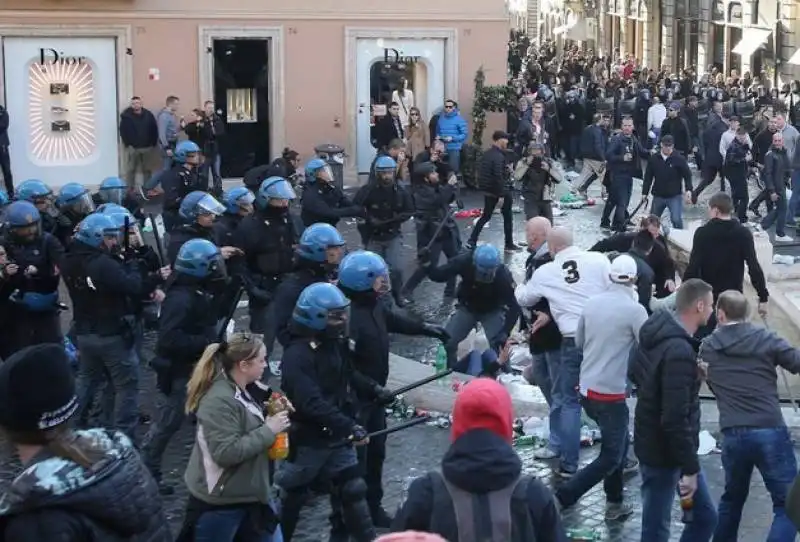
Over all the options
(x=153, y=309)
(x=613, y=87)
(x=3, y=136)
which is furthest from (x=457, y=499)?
(x=613, y=87)

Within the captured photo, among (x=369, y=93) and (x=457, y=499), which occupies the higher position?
(x=369, y=93)

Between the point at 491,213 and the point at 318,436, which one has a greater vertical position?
the point at 491,213

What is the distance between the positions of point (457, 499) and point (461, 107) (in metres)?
20.5

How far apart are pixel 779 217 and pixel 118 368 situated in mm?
11661

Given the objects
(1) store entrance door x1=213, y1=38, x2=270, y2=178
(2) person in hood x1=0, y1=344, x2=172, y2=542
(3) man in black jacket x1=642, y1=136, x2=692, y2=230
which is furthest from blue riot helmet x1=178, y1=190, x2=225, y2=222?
(1) store entrance door x1=213, y1=38, x2=270, y2=178

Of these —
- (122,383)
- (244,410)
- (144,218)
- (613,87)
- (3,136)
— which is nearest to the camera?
(244,410)

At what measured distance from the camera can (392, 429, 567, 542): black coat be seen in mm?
4504

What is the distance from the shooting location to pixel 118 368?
9266 mm

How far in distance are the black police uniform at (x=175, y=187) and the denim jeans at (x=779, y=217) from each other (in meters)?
8.06

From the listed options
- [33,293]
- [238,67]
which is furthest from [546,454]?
[238,67]

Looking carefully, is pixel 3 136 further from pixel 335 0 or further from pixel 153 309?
pixel 153 309

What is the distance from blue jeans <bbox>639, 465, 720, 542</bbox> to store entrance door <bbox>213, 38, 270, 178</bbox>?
56.6 feet

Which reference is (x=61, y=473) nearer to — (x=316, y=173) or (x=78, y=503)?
Result: (x=78, y=503)

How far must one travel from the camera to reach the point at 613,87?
3266 cm
